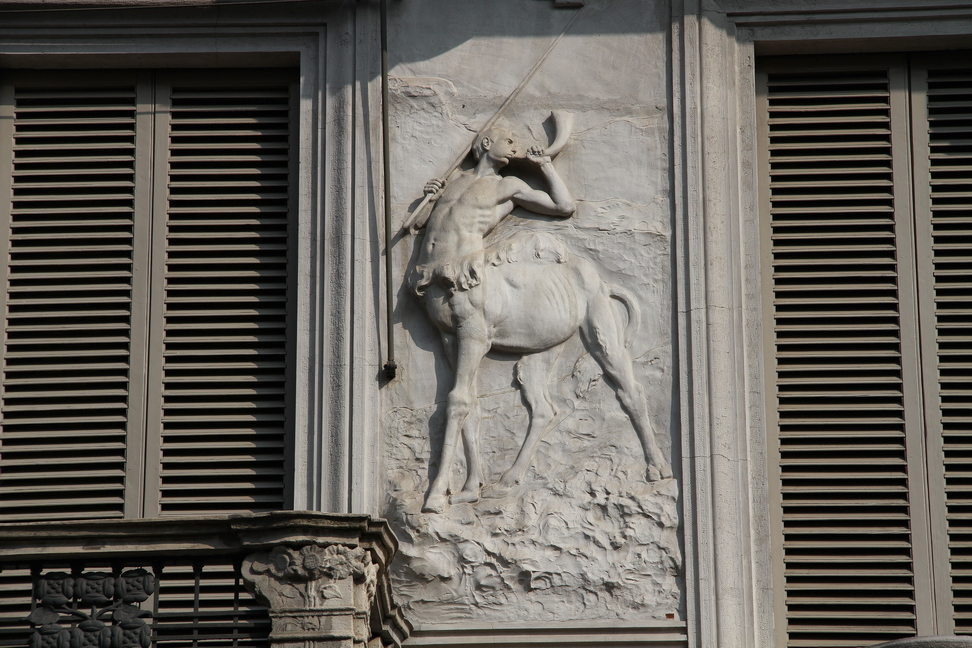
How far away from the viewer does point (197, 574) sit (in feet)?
24.5

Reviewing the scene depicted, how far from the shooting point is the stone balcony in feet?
23.8

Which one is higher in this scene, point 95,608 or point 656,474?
point 656,474

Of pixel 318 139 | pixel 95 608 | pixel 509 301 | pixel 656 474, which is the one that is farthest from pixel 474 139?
pixel 95 608

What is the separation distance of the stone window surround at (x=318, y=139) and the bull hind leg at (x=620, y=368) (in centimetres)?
136

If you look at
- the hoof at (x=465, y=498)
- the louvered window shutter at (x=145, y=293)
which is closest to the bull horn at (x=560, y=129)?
the louvered window shutter at (x=145, y=293)

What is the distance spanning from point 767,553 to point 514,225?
8.44ft

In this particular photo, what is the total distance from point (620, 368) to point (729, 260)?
39.3 inches

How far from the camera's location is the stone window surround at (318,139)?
9.50 m

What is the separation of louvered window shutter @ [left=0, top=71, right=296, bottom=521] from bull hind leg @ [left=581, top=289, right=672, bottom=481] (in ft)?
6.32

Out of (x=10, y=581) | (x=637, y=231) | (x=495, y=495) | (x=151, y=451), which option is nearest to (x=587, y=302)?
(x=637, y=231)

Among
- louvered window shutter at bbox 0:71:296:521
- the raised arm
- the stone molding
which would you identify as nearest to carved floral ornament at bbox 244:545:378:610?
the stone molding

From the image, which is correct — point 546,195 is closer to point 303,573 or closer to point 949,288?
point 949,288

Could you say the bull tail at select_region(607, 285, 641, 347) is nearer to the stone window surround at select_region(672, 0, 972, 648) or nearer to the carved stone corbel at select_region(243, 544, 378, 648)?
the stone window surround at select_region(672, 0, 972, 648)

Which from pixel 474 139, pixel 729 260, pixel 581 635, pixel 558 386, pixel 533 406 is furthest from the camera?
pixel 474 139
